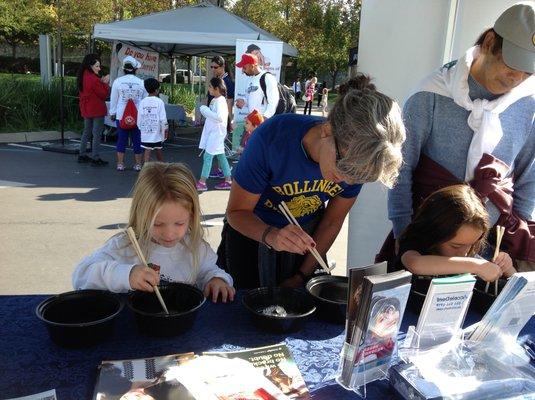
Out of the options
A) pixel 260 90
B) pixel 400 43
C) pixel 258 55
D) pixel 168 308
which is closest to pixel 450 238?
pixel 168 308

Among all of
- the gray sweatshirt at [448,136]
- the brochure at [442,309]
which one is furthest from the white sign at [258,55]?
the brochure at [442,309]

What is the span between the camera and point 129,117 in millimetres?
6773

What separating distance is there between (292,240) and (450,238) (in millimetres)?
536

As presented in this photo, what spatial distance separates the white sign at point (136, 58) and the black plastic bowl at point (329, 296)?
8.73 metres

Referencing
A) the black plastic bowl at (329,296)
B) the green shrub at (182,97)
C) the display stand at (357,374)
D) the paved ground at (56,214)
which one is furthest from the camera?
the green shrub at (182,97)

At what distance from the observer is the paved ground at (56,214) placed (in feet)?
11.2

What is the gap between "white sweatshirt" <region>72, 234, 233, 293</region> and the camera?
1.34m

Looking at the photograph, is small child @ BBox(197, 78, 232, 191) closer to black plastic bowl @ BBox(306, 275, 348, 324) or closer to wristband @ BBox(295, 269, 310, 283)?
wristband @ BBox(295, 269, 310, 283)

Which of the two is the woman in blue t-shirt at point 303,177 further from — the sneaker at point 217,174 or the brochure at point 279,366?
the sneaker at point 217,174

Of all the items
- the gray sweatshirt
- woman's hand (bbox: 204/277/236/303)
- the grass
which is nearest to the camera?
woman's hand (bbox: 204/277/236/303)

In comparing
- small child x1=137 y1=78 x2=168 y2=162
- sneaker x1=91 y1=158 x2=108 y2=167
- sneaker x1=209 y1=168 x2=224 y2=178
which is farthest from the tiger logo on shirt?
sneaker x1=91 y1=158 x2=108 y2=167

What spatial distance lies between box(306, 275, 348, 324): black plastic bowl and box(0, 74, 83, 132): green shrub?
922cm

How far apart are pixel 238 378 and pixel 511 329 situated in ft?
2.35

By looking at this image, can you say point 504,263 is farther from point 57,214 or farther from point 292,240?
point 57,214
